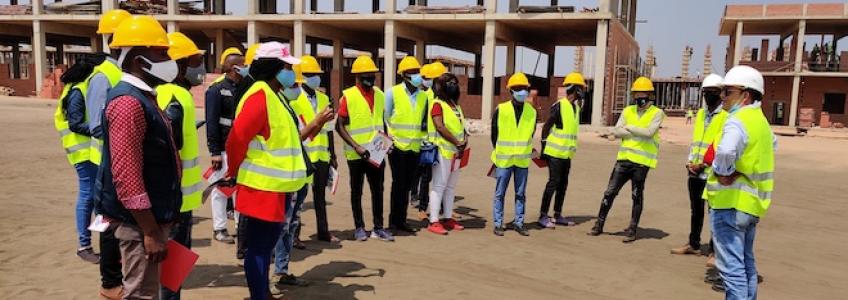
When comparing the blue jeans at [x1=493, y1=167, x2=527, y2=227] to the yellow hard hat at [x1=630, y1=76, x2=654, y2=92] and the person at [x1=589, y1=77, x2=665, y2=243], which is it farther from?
the yellow hard hat at [x1=630, y1=76, x2=654, y2=92]

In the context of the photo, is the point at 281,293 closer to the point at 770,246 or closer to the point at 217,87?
the point at 217,87

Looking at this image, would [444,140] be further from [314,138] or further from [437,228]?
[314,138]

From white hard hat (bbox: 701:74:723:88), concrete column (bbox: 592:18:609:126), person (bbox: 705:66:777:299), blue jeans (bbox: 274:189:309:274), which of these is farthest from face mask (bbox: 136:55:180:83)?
concrete column (bbox: 592:18:609:126)

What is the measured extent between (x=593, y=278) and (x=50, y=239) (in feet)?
16.0

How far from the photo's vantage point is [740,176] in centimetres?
375

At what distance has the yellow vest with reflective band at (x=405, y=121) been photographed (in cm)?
606

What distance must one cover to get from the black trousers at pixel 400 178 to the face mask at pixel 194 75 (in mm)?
2237

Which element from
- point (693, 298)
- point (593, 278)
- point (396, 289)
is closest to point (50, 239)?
point (396, 289)

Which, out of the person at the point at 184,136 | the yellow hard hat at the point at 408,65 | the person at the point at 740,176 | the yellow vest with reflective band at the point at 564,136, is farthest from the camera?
the yellow vest with reflective band at the point at 564,136

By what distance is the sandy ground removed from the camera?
4406 mm

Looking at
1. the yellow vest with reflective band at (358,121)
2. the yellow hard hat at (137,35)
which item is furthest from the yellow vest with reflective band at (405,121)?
the yellow hard hat at (137,35)

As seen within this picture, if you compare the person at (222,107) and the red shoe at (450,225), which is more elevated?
the person at (222,107)

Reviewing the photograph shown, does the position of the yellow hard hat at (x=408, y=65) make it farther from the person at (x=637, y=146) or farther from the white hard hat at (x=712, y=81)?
the white hard hat at (x=712, y=81)

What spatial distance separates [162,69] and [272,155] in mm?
795
